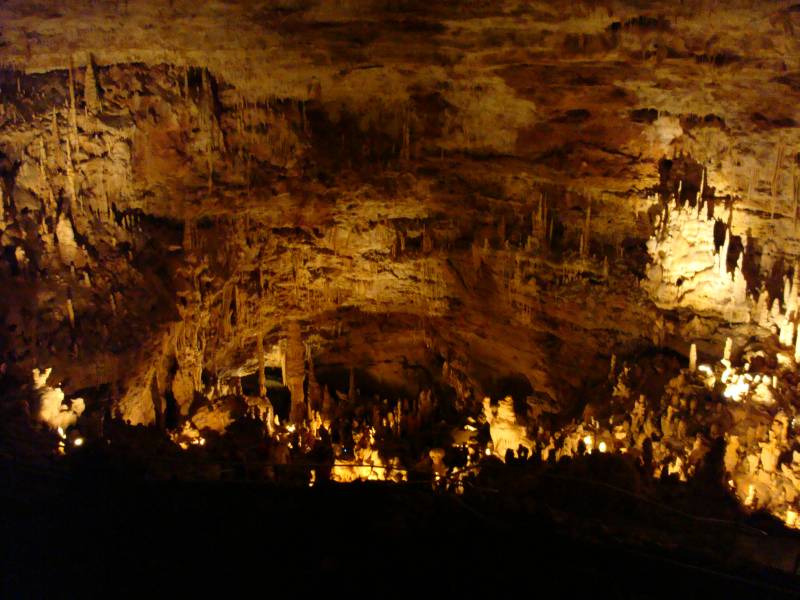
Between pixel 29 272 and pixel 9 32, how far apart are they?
3.65m

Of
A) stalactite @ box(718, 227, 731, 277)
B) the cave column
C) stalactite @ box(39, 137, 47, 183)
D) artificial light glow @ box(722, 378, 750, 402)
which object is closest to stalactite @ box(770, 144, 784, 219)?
stalactite @ box(718, 227, 731, 277)

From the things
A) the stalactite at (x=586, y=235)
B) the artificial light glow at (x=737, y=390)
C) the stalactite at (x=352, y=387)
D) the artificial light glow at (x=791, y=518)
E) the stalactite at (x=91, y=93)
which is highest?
the stalactite at (x=91, y=93)

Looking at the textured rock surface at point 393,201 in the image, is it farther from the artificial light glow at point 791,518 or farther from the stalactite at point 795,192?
the artificial light glow at point 791,518

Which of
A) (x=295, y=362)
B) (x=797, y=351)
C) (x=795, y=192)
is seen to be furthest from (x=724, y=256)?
(x=295, y=362)

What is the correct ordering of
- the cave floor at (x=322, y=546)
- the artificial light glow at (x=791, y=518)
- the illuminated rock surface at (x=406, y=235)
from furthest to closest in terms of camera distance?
the illuminated rock surface at (x=406, y=235), the artificial light glow at (x=791, y=518), the cave floor at (x=322, y=546)

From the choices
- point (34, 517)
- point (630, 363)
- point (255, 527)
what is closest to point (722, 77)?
point (630, 363)

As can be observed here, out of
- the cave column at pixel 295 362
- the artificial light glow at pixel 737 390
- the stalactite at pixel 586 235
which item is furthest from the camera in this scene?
the cave column at pixel 295 362

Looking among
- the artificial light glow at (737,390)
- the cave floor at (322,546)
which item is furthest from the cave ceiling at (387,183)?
the cave floor at (322,546)

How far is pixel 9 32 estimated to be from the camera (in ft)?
35.4

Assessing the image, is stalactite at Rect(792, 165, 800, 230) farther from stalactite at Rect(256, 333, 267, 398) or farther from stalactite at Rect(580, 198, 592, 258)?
stalactite at Rect(256, 333, 267, 398)

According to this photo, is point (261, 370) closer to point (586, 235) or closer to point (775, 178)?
point (586, 235)

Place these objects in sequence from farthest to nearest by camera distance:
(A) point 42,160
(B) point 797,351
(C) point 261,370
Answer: (C) point 261,370 < (A) point 42,160 < (B) point 797,351

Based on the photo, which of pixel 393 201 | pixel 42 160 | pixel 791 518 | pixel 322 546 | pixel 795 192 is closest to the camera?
pixel 322 546

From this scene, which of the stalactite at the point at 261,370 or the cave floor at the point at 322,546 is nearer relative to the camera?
the cave floor at the point at 322,546
